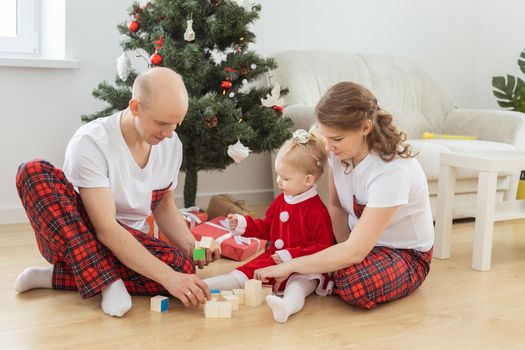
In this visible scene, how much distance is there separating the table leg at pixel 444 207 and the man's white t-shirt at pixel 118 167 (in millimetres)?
1114

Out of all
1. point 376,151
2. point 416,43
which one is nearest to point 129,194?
point 376,151

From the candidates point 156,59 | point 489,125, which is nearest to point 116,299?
point 156,59

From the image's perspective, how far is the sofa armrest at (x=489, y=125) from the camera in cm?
358

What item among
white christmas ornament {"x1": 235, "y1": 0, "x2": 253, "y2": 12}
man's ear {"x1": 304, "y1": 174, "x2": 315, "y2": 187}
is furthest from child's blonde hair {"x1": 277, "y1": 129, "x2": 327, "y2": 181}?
white christmas ornament {"x1": 235, "y1": 0, "x2": 253, "y2": 12}

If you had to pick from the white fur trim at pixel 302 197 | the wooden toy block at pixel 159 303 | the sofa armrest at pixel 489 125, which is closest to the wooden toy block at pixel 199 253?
the wooden toy block at pixel 159 303

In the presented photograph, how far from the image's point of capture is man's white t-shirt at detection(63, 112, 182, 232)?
192 cm

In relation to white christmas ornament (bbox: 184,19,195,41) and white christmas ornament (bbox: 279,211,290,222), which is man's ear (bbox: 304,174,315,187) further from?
white christmas ornament (bbox: 184,19,195,41)

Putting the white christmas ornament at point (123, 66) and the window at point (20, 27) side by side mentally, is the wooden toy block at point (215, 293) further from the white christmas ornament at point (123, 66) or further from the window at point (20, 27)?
the window at point (20, 27)

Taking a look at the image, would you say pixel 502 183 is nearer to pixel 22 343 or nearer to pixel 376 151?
pixel 376 151

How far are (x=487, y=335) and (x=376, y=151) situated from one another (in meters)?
0.60

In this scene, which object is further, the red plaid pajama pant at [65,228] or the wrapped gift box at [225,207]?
the wrapped gift box at [225,207]

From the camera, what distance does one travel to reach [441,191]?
8.83 feet

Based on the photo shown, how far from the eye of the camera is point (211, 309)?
191 cm

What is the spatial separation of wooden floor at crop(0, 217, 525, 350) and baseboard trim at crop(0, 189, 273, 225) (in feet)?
2.98
